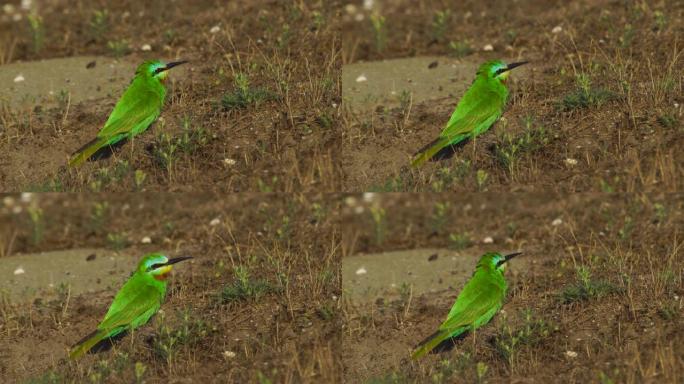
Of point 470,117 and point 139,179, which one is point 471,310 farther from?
point 139,179

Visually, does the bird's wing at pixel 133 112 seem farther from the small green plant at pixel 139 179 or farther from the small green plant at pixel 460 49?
the small green plant at pixel 460 49

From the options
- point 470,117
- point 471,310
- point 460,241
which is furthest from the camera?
point 460,241

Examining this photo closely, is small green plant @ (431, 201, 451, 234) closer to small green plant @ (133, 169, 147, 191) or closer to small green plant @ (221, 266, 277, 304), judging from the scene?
small green plant @ (221, 266, 277, 304)

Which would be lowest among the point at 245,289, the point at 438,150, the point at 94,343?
the point at 94,343

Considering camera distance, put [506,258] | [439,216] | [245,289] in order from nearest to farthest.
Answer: [245,289] → [506,258] → [439,216]

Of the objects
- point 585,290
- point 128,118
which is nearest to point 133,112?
point 128,118

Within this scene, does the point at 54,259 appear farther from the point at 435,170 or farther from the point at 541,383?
the point at 541,383
